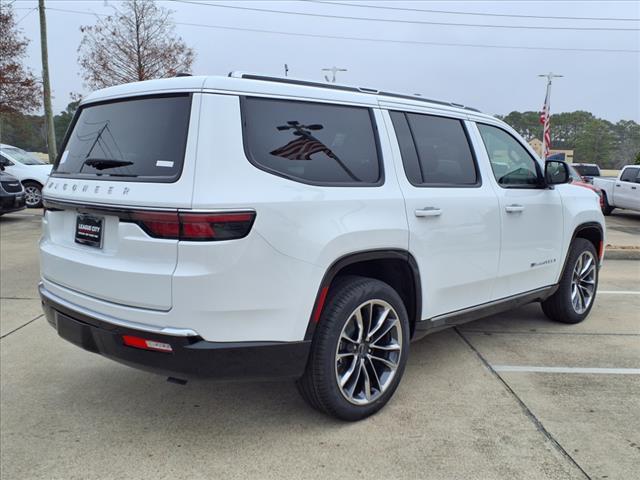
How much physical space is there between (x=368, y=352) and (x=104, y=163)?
185 centimetres

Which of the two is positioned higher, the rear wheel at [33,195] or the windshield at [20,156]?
the windshield at [20,156]

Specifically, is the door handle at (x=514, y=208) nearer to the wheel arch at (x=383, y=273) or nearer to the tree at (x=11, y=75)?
the wheel arch at (x=383, y=273)

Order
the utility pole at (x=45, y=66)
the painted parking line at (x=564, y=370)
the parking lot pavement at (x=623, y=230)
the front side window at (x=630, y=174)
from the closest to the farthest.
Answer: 1. the painted parking line at (x=564, y=370)
2. the parking lot pavement at (x=623, y=230)
3. the front side window at (x=630, y=174)
4. the utility pole at (x=45, y=66)

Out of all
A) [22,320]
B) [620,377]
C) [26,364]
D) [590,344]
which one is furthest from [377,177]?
[22,320]

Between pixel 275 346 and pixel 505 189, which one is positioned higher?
pixel 505 189

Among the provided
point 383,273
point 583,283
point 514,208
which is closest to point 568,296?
point 583,283

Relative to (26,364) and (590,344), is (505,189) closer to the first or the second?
(590,344)

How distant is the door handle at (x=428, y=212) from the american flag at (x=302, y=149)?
690mm

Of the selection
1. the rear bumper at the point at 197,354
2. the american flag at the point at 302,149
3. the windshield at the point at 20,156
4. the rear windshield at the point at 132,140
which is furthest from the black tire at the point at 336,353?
the windshield at the point at 20,156

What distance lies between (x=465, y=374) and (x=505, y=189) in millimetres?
1414

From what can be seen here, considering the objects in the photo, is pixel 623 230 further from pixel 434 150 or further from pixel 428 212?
pixel 428 212

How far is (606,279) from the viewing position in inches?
293

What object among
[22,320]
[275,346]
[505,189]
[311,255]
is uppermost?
[505,189]

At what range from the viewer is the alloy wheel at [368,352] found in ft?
10.2
